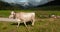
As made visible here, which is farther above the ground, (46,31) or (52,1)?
(52,1)

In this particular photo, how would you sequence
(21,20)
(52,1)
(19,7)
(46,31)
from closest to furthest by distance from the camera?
1. (46,31)
2. (21,20)
3. (19,7)
4. (52,1)

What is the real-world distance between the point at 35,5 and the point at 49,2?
189cm

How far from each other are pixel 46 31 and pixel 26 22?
7.75 feet

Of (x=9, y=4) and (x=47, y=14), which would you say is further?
(x=9, y=4)

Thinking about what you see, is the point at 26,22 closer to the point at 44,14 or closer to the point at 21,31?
the point at 21,31

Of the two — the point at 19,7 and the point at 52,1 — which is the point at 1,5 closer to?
the point at 19,7

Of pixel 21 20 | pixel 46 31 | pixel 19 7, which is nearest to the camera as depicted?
pixel 46 31

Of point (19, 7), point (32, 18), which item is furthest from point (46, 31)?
point (19, 7)

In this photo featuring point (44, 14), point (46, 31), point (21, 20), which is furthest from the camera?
point (44, 14)

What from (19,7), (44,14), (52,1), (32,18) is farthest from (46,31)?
(52,1)

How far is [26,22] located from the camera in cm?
1177

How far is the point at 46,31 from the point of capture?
972cm

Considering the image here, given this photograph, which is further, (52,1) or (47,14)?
(52,1)

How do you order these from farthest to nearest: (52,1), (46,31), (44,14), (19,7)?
1. (52,1)
2. (19,7)
3. (44,14)
4. (46,31)
